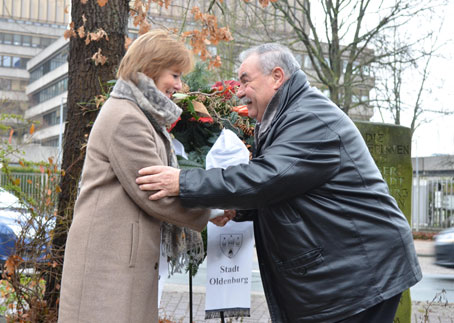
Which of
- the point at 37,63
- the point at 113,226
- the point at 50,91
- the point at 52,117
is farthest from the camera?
the point at 37,63

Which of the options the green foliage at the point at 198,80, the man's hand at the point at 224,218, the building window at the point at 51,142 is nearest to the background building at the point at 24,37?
the building window at the point at 51,142

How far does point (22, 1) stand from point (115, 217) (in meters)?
87.6

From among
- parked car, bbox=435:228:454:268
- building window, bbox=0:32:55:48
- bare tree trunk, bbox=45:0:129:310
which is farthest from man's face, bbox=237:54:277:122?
building window, bbox=0:32:55:48

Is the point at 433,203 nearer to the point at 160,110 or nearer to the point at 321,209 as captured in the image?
the point at 321,209

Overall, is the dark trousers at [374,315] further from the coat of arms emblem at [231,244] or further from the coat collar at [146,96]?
the coat collar at [146,96]

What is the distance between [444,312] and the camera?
25.6ft

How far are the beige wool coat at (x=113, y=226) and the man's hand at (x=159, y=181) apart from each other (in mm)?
30

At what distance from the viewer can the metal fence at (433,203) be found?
76.3 feet

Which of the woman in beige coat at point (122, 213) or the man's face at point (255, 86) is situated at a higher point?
the man's face at point (255, 86)

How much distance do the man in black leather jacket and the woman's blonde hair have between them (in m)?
0.47

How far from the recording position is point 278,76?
115 inches

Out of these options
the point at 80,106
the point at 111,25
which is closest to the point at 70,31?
the point at 111,25

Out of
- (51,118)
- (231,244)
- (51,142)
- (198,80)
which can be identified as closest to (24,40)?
(51,118)

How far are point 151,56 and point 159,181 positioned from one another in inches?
23.2
